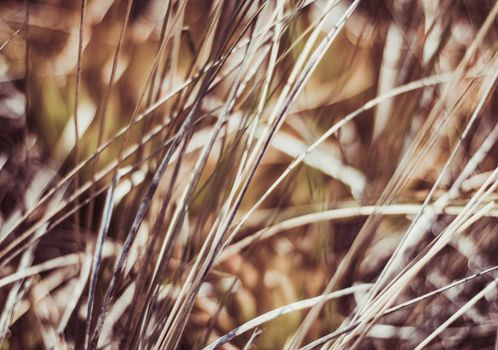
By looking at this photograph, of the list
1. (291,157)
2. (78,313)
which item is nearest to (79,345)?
(78,313)

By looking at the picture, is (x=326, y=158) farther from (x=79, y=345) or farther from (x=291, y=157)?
(x=79, y=345)

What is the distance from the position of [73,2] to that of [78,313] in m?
0.28

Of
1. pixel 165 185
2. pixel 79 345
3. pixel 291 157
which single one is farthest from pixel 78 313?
pixel 291 157

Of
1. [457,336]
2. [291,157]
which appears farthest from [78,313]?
[457,336]

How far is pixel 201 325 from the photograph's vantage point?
462 mm

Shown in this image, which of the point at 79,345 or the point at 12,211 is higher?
the point at 12,211

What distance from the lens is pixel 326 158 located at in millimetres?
459

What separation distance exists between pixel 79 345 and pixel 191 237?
141 millimetres

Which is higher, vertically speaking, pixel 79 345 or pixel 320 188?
pixel 320 188

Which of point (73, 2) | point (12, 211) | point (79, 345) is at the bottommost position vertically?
point (79, 345)

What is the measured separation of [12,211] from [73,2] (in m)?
0.20

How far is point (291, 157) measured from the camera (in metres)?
0.46

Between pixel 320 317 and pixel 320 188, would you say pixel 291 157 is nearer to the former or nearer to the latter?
pixel 320 188

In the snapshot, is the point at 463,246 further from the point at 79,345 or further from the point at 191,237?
the point at 79,345
